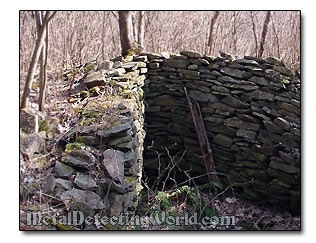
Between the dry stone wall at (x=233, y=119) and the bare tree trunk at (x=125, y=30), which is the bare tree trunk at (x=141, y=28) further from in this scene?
the dry stone wall at (x=233, y=119)

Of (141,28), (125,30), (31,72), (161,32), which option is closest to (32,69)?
(31,72)

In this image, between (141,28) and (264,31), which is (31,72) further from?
(264,31)

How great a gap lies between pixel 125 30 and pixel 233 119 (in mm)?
1257

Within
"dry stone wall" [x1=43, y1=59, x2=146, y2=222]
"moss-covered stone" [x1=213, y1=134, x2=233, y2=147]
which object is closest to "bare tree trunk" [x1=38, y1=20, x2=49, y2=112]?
"dry stone wall" [x1=43, y1=59, x2=146, y2=222]

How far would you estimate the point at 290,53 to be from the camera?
9.09 feet

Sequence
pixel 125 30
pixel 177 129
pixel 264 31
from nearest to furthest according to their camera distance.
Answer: pixel 264 31, pixel 125 30, pixel 177 129

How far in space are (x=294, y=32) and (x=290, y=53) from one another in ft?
0.71

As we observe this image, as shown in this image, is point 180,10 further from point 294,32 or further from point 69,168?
point 69,168

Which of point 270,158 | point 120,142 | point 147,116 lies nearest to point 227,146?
point 270,158

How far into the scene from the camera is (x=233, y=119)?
3494 mm

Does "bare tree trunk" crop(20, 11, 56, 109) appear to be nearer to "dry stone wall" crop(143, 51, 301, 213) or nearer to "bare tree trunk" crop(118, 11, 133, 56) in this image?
"bare tree trunk" crop(118, 11, 133, 56)

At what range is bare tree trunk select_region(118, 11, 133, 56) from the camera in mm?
2662

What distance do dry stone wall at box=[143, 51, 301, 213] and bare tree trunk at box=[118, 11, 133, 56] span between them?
1.43 ft

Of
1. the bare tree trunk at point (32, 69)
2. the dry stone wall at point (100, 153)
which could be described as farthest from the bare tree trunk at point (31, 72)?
the dry stone wall at point (100, 153)
